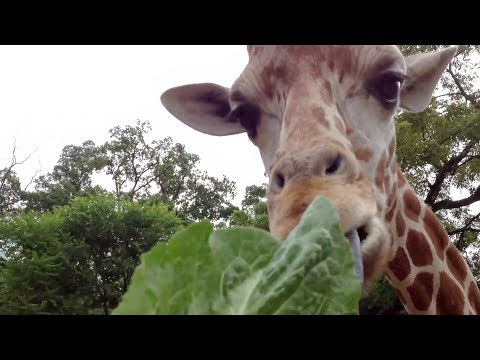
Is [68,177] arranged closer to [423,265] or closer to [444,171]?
[444,171]

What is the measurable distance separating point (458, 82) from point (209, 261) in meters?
11.0

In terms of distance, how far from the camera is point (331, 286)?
0.25m

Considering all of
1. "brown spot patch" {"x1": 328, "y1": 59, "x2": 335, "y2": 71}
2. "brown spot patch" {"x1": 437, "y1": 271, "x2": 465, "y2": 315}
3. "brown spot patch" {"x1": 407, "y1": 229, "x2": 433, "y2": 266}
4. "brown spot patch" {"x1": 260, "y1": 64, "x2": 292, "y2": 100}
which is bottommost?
"brown spot patch" {"x1": 437, "y1": 271, "x2": 465, "y2": 315}

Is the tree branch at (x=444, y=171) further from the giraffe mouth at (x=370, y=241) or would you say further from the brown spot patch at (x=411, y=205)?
the giraffe mouth at (x=370, y=241)

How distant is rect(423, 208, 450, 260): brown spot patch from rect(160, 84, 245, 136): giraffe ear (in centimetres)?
90

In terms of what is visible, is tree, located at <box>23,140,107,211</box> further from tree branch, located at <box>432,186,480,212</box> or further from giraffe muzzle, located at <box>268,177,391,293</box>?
giraffe muzzle, located at <box>268,177,391,293</box>

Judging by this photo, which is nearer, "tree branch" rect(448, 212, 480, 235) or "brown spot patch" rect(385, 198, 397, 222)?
"brown spot patch" rect(385, 198, 397, 222)

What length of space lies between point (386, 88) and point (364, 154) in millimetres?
295

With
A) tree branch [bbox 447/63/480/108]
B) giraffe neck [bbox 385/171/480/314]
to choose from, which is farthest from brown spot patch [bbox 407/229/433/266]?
tree branch [bbox 447/63/480/108]

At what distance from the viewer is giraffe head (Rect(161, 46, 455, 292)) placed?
145 centimetres

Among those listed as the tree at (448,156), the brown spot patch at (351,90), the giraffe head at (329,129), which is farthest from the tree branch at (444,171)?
the brown spot patch at (351,90)

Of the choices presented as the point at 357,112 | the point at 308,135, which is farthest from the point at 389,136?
the point at 308,135

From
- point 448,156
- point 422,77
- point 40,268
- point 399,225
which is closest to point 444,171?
point 448,156

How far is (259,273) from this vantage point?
0.25m
